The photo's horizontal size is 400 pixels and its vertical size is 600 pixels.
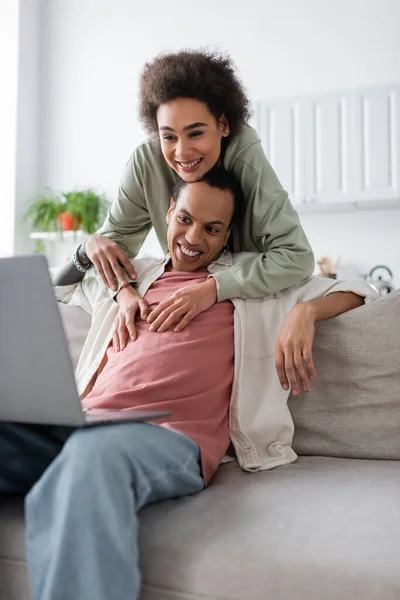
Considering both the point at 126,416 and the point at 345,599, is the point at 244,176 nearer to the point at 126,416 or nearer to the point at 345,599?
the point at 126,416

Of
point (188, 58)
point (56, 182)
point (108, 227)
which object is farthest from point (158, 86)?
point (56, 182)

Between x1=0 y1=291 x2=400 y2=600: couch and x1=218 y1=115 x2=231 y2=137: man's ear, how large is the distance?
1.93 ft

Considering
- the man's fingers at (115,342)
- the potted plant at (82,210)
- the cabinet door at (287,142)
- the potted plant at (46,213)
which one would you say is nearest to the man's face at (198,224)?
the man's fingers at (115,342)

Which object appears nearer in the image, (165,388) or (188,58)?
(165,388)

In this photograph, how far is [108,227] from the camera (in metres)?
1.93

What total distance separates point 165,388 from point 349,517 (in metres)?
0.45

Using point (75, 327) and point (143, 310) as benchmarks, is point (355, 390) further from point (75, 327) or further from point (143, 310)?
point (75, 327)

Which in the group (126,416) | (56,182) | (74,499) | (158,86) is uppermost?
(56,182)

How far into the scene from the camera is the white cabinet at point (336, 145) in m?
4.18

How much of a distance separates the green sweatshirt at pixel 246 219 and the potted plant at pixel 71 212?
9.63 ft

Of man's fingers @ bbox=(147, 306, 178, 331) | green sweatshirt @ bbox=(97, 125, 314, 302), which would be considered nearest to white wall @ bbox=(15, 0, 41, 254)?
green sweatshirt @ bbox=(97, 125, 314, 302)

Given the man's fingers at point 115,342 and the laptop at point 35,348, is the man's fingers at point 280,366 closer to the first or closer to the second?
the man's fingers at point 115,342

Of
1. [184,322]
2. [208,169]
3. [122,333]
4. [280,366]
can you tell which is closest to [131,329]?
[122,333]

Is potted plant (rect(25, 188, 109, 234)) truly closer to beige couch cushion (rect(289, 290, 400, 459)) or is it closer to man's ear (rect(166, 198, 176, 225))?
man's ear (rect(166, 198, 176, 225))
